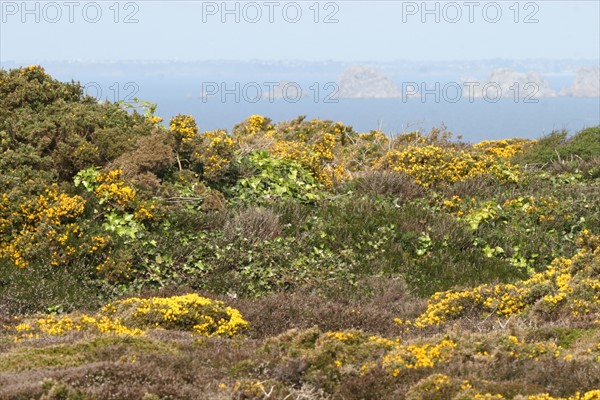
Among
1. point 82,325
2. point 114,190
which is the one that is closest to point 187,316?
point 82,325

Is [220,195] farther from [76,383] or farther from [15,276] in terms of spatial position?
[76,383]

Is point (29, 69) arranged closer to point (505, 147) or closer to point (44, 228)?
point (44, 228)

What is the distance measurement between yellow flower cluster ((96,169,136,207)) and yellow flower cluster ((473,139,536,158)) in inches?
492

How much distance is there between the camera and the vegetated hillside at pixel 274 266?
6336 mm

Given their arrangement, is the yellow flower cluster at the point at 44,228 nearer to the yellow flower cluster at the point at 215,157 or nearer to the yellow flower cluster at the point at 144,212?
the yellow flower cluster at the point at 144,212

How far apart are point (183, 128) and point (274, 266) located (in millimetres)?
3889

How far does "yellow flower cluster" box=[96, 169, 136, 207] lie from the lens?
43.3 ft

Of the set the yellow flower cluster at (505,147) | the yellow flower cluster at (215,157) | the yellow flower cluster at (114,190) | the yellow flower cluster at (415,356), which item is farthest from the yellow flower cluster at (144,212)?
the yellow flower cluster at (505,147)

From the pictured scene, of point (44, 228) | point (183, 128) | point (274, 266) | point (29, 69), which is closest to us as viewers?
point (44, 228)

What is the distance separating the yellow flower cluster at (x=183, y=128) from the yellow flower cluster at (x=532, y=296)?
6047 millimetres

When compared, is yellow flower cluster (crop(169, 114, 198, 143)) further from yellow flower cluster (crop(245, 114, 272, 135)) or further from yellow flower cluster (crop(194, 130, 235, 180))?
yellow flower cluster (crop(245, 114, 272, 135))

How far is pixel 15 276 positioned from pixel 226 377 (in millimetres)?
6241

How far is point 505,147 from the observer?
24.9 metres

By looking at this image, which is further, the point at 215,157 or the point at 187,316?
the point at 215,157
